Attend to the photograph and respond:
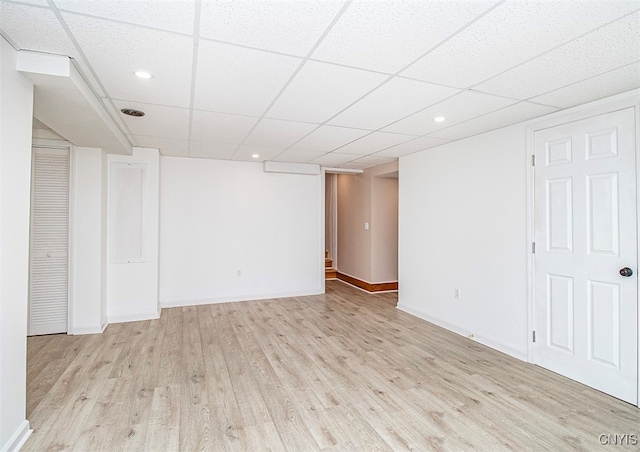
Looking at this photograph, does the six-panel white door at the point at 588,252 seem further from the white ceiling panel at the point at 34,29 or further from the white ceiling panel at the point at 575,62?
the white ceiling panel at the point at 34,29

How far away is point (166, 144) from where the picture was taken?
4289 mm

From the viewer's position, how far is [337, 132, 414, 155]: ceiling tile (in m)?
3.80

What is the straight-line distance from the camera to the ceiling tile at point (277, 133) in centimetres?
337

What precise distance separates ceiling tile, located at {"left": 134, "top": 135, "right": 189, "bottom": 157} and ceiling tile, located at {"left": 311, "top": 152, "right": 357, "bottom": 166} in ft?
6.64

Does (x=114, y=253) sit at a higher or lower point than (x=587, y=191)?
lower

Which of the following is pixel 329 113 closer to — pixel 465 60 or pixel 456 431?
pixel 465 60

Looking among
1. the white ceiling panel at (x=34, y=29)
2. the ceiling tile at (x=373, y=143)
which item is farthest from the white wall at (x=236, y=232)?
the white ceiling panel at (x=34, y=29)

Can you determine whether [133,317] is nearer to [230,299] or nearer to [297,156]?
[230,299]

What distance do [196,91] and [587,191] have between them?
3315mm

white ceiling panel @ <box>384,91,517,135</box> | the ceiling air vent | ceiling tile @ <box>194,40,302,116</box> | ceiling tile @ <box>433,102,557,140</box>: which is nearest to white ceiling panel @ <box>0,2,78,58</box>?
ceiling tile @ <box>194,40,302,116</box>

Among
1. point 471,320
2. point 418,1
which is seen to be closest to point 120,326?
point 471,320

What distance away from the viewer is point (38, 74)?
198 centimetres

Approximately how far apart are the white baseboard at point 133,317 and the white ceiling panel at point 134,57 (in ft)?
9.96

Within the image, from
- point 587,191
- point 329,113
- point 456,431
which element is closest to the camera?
point 456,431
